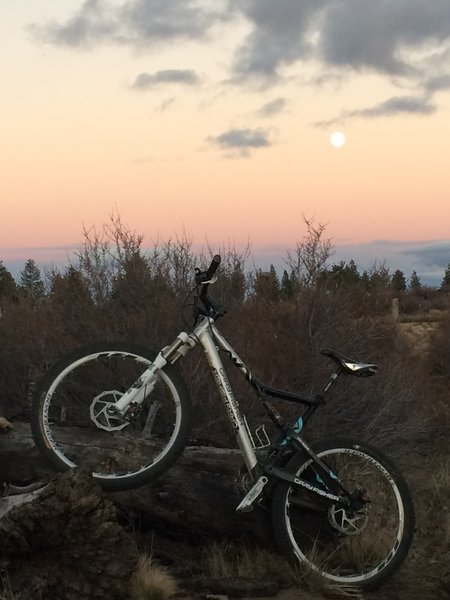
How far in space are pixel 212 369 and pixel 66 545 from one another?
1.30m

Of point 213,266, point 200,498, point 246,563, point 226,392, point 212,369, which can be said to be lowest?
point 246,563

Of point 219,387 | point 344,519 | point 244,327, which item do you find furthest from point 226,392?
point 244,327

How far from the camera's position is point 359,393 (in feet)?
30.2

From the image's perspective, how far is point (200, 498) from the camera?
4941 millimetres

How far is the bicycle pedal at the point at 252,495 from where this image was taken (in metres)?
4.34

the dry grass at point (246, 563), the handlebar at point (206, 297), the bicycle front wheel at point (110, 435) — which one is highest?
the handlebar at point (206, 297)

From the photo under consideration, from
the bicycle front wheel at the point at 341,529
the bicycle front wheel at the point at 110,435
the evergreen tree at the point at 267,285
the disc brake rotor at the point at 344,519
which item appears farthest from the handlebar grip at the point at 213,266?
the evergreen tree at the point at 267,285

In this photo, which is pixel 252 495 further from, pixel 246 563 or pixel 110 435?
pixel 110 435

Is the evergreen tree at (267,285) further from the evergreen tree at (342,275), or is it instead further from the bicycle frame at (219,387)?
the bicycle frame at (219,387)

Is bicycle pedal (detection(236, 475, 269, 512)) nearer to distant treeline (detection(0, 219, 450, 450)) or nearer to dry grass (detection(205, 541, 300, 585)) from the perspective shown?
dry grass (detection(205, 541, 300, 585))

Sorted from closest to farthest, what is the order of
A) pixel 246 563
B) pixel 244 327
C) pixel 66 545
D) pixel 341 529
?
pixel 66 545
pixel 341 529
pixel 246 563
pixel 244 327

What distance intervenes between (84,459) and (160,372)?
979 millimetres

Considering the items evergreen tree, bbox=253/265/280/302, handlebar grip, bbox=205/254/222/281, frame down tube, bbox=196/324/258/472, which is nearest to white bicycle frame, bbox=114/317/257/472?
frame down tube, bbox=196/324/258/472

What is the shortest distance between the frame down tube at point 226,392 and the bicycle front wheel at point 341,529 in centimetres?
26
